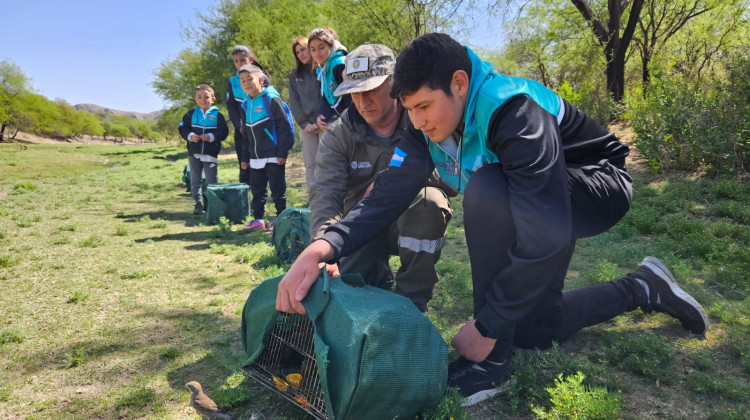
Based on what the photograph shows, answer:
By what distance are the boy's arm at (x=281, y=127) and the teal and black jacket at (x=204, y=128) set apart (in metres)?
1.71

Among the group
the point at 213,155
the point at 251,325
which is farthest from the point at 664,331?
the point at 213,155

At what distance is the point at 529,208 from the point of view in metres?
1.91

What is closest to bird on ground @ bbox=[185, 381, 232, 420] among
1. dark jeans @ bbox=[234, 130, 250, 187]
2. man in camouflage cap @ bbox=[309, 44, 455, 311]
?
man in camouflage cap @ bbox=[309, 44, 455, 311]

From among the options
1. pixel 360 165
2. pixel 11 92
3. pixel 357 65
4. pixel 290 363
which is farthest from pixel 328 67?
pixel 11 92

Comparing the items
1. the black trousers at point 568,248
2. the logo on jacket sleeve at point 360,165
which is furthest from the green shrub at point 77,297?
the black trousers at point 568,248

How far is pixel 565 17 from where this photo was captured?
15.0 m

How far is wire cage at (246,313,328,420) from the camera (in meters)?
2.23

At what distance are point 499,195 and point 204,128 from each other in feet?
22.9

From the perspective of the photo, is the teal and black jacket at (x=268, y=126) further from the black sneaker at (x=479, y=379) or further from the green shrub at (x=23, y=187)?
the green shrub at (x=23, y=187)

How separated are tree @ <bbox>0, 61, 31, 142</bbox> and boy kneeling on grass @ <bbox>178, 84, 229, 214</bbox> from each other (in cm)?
7028

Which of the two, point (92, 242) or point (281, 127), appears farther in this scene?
point (281, 127)

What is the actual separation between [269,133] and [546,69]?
11614 millimetres

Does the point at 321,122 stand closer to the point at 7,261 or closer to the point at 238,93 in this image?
the point at 238,93

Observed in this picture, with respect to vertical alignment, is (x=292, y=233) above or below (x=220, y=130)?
below
